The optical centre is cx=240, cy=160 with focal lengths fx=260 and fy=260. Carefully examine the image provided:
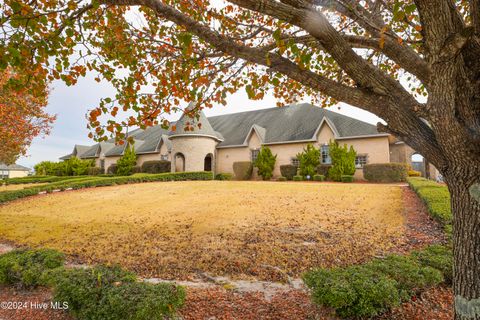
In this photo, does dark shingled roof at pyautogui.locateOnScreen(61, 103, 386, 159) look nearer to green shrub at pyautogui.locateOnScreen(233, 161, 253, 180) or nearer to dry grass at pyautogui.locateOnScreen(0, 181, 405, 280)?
green shrub at pyautogui.locateOnScreen(233, 161, 253, 180)

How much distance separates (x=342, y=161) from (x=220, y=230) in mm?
16364

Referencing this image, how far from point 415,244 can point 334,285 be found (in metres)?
4.06

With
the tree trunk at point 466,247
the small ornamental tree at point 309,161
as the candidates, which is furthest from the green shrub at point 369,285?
the small ornamental tree at point 309,161

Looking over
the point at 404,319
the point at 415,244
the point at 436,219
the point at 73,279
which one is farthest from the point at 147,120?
the point at 436,219

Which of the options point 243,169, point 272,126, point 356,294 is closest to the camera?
point 356,294

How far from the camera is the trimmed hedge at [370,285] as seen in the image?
3.14 m

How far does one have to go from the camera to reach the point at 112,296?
126 inches

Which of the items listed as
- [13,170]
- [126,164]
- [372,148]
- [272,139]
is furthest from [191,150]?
[13,170]

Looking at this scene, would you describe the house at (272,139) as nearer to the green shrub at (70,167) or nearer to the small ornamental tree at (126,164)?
the small ornamental tree at (126,164)

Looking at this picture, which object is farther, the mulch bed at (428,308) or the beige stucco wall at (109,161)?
the beige stucco wall at (109,161)

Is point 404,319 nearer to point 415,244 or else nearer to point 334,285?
point 334,285

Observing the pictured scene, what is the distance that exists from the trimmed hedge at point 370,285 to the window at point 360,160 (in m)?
20.2

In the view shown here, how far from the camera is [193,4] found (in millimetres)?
5691

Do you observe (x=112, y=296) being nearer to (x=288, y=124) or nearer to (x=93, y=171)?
(x=288, y=124)
